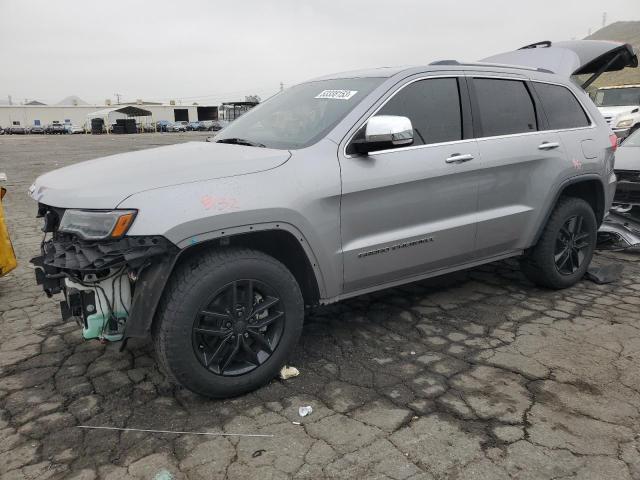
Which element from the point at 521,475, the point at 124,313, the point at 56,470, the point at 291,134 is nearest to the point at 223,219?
the point at 124,313

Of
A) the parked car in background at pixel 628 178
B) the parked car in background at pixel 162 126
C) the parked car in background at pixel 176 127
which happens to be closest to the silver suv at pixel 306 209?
the parked car in background at pixel 628 178

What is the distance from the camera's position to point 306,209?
2953 mm

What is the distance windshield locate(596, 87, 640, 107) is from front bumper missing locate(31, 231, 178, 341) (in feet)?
51.8

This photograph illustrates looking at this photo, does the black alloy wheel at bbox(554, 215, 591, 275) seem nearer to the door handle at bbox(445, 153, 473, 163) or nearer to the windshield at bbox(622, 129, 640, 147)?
the door handle at bbox(445, 153, 473, 163)

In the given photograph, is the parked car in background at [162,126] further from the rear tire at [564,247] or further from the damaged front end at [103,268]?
the damaged front end at [103,268]

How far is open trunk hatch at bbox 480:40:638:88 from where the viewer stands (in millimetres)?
4980

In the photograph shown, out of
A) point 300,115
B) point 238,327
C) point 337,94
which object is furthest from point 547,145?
point 238,327

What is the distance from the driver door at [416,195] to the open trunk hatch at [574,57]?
5.54ft

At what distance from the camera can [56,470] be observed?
2387 millimetres

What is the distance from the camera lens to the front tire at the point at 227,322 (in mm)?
2646

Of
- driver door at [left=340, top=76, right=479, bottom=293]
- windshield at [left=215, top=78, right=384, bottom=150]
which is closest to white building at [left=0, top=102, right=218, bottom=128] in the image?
windshield at [left=215, top=78, right=384, bottom=150]

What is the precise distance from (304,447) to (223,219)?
3.87 feet

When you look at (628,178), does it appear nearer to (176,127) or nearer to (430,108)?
(430,108)

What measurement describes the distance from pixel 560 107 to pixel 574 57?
3.27 ft
